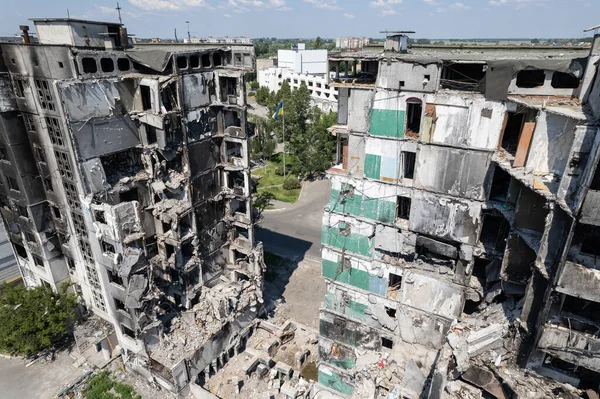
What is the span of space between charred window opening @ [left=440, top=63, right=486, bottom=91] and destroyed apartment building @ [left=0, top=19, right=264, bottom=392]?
1642 cm

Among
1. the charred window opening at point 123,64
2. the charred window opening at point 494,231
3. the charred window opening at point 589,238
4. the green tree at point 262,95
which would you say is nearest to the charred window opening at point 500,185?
the charred window opening at point 494,231

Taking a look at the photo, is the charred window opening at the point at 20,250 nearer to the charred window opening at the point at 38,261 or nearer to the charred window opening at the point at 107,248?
the charred window opening at the point at 38,261

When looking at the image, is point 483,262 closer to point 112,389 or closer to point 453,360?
point 453,360

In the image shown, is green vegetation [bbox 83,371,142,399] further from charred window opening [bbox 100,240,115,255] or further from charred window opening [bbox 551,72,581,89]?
charred window opening [bbox 551,72,581,89]

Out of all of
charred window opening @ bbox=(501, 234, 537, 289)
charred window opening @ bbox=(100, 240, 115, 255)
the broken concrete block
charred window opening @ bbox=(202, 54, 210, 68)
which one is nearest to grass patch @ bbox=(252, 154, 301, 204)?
charred window opening @ bbox=(202, 54, 210, 68)

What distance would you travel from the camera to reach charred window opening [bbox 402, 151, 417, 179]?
23.0 meters

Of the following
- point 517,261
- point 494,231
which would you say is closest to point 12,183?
point 494,231

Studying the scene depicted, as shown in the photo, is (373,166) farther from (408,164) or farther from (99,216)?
(99,216)

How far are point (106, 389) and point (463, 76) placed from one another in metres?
34.7

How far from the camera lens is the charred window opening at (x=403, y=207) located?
955 inches

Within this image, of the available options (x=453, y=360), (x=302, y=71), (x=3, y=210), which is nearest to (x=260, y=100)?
(x=302, y=71)

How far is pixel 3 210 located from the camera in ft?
115

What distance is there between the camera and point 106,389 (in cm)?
3030

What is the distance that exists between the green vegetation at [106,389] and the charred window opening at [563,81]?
35.5m
